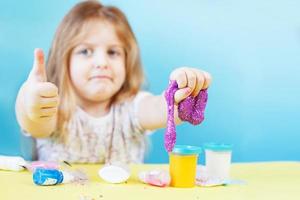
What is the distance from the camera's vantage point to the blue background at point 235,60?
5.76ft

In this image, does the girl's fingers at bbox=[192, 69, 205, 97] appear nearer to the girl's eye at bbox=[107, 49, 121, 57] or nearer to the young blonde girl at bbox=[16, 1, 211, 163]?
the young blonde girl at bbox=[16, 1, 211, 163]

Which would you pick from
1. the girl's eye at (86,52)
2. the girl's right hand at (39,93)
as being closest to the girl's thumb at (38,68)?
the girl's right hand at (39,93)

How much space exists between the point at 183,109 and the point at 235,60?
659mm

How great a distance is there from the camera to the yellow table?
3.43 feet

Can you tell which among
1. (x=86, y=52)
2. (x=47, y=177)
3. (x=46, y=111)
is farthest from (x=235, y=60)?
(x=47, y=177)

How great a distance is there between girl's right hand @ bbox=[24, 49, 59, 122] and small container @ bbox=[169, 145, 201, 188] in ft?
0.89

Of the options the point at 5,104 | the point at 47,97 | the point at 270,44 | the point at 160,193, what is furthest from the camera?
the point at 270,44

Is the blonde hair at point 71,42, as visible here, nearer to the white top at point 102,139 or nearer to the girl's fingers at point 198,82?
the white top at point 102,139

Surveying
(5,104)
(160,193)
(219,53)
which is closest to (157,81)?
(219,53)

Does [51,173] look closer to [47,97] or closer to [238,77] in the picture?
[47,97]

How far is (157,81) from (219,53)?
200 mm

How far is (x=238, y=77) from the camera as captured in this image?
5.85ft

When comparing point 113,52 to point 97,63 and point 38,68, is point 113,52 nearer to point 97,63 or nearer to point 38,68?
point 97,63

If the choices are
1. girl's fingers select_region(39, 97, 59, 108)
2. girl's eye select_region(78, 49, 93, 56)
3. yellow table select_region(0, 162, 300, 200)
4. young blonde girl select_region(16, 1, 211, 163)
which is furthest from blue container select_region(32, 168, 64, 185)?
girl's eye select_region(78, 49, 93, 56)
